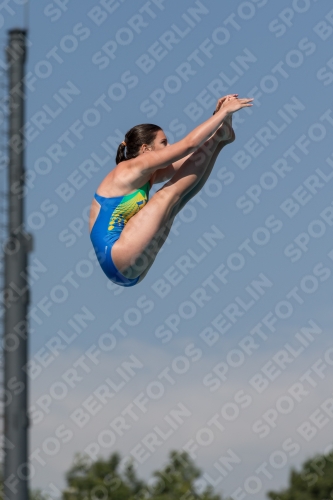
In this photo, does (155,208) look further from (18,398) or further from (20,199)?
(18,398)

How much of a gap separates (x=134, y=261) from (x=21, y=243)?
0.72 m

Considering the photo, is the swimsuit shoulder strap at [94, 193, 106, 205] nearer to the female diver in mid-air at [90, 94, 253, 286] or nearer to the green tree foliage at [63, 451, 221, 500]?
the female diver in mid-air at [90, 94, 253, 286]

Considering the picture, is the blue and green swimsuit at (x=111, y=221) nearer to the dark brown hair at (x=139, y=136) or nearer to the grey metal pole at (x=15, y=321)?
the dark brown hair at (x=139, y=136)

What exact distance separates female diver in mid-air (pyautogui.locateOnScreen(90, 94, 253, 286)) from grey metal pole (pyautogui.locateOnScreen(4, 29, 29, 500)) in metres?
0.53

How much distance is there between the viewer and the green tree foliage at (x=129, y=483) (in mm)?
40625

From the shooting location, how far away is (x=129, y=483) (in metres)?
43.7

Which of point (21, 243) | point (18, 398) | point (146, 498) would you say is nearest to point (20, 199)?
point (21, 243)

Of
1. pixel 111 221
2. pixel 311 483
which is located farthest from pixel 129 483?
pixel 111 221

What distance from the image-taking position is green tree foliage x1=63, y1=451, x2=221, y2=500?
133 ft

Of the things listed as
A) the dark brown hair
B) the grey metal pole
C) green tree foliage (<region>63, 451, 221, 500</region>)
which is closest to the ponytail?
the dark brown hair

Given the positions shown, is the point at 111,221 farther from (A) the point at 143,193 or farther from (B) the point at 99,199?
(A) the point at 143,193

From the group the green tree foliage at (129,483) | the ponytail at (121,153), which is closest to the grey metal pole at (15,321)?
the ponytail at (121,153)

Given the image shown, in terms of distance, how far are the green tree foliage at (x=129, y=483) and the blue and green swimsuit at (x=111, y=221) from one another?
107ft

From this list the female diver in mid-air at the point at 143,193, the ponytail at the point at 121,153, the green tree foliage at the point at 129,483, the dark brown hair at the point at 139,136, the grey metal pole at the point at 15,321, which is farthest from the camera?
the green tree foliage at the point at 129,483
